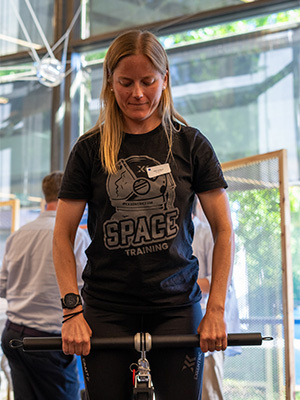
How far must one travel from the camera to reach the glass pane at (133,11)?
441 cm

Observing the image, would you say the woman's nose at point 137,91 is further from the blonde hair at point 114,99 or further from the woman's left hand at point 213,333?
the woman's left hand at point 213,333

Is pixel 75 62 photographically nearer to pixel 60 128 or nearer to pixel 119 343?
pixel 60 128

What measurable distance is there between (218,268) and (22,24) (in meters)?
4.28

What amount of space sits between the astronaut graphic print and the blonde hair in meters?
0.07

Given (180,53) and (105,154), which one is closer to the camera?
(105,154)

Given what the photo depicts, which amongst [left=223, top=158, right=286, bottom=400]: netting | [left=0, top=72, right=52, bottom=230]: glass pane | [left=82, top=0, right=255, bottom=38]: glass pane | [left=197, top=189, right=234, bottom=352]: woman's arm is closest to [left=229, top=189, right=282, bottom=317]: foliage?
[left=223, top=158, right=286, bottom=400]: netting

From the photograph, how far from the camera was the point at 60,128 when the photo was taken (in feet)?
16.1

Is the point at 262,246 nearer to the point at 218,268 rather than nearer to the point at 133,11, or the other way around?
the point at 218,268

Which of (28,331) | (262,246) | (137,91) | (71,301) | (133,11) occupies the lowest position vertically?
(28,331)

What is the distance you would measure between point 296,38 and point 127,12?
155 cm

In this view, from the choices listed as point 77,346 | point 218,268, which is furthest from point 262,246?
point 77,346

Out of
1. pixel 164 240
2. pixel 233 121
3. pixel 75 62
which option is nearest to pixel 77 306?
pixel 164 240

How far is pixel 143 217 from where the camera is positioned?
1438 millimetres

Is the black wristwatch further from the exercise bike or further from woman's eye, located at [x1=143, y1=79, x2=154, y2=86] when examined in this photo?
woman's eye, located at [x1=143, y1=79, x2=154, y2=86]
